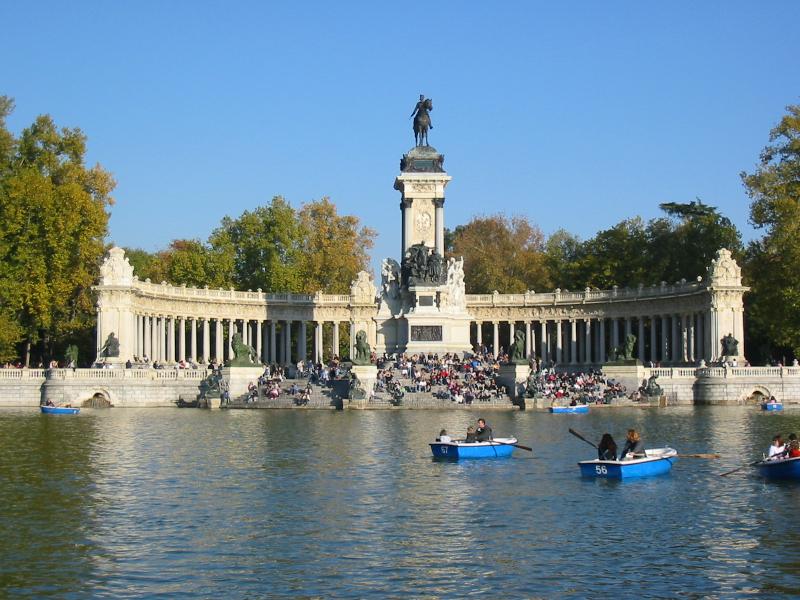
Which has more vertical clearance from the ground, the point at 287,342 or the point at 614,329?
the point at 614,329

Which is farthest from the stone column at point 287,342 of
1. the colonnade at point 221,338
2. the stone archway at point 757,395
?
the stone archway at point 757,395

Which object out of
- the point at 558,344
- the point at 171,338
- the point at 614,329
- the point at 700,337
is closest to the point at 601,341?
the point at 614,329

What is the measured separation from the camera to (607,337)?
96.6 m

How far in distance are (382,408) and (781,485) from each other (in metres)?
32.7

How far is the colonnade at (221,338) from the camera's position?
82.1m

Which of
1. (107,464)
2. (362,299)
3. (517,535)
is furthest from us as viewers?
(362,299)

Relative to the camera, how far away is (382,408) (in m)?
60.8

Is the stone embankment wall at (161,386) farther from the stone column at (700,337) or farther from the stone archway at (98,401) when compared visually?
the stone column at (700,337)

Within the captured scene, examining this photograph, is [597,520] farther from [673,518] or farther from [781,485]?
[781,485]

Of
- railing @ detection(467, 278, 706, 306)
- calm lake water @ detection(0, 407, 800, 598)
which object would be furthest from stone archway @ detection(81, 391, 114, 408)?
railing @ detection(467, 278, 706, 306)

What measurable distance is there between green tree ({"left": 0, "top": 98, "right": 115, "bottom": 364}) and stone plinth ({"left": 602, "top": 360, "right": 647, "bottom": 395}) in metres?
35.4

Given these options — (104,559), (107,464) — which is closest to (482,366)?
(107,464)

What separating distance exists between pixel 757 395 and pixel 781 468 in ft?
120

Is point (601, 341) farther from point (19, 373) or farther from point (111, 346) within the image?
point (19, 373)
